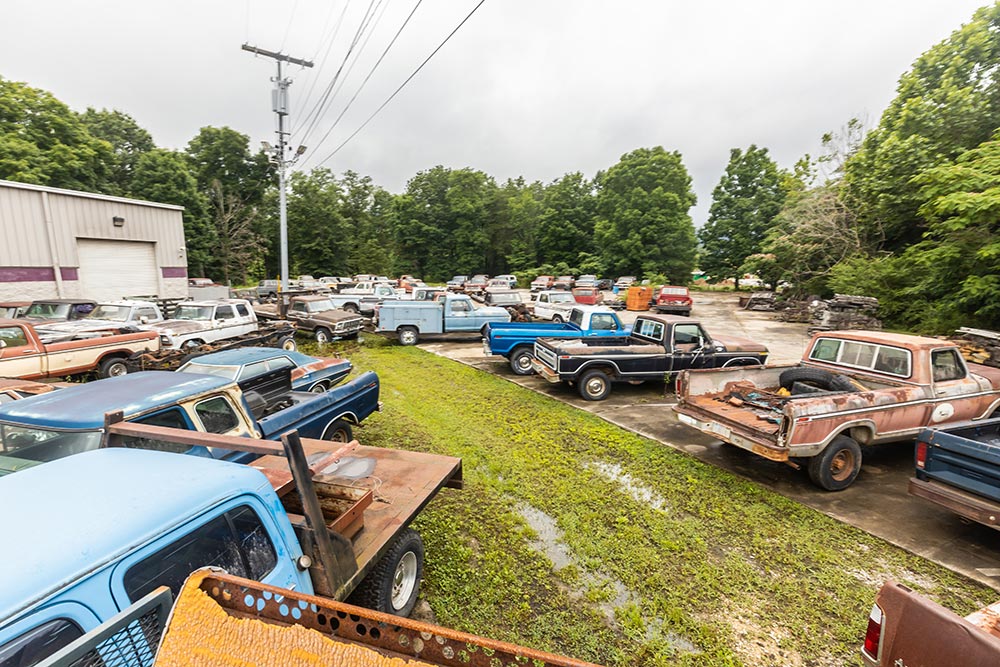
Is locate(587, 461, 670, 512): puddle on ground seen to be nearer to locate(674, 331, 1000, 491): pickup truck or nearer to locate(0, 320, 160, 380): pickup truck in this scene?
locate(674, 331, 1000, 491): pickup truck

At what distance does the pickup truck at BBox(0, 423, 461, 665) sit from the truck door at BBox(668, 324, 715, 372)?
8.28 meters

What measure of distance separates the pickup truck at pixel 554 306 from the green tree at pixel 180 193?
2978 cm

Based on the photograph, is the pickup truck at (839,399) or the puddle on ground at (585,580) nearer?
the puddle on ground at (585,580)

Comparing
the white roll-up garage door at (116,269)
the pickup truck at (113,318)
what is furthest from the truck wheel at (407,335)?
the white roll-up garage door at (116,269)

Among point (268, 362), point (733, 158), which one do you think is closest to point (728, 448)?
point (268, 362)

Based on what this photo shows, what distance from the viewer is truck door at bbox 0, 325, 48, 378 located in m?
8.06

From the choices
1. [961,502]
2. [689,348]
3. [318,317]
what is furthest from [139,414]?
[318,317]

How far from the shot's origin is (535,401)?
32.0 ft

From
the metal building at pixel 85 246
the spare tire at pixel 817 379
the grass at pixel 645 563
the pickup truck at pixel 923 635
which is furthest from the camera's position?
the metal building at pixel 85 246

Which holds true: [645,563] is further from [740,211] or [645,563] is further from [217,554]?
[740,211]

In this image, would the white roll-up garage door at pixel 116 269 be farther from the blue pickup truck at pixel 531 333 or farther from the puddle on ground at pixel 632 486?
the puddle on ground at pixel 632 486

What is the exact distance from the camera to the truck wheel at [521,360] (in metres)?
12.2

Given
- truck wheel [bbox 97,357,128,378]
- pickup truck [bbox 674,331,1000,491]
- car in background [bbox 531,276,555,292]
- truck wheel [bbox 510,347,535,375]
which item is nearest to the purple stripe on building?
truck wheel [bbox 97,357,128,378]

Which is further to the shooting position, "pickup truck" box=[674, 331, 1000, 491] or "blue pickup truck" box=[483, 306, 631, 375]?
"blue pickup truck" box=[483, 306, 631, 375]
